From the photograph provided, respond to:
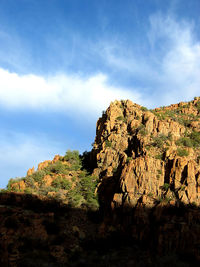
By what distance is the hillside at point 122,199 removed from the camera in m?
23.9

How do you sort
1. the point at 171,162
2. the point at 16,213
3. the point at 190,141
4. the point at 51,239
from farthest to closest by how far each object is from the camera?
the point at 190,141, the point at 171,162, the point at 16,213, the point at 51,239

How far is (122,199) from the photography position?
3084 cm

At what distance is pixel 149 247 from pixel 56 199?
1764 cm

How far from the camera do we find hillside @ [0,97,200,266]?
23922mm

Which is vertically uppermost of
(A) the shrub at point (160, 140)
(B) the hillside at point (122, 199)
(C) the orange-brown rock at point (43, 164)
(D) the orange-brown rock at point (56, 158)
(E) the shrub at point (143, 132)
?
(E) the shrub at point (143, 132)

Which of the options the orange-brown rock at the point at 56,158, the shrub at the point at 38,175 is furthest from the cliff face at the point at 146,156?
the shrub at the point at 38,175

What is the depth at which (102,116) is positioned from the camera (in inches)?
2381

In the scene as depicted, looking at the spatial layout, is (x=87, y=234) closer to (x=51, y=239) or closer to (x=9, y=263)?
(x=51, y=239)

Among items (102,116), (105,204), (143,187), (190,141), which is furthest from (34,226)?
(102,116)

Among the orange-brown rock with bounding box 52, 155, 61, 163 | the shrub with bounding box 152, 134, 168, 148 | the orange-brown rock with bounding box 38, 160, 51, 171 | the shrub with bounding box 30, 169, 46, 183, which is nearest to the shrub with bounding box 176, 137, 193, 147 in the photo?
the shrub with bounding box 152, 134, 168, 148

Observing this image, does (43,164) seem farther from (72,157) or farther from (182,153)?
(182,153)

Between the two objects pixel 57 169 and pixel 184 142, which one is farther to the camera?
pixel 57 169

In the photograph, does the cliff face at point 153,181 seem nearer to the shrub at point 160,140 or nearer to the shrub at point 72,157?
the shrub at point 160,140

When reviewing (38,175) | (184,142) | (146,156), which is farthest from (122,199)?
(38,175)
